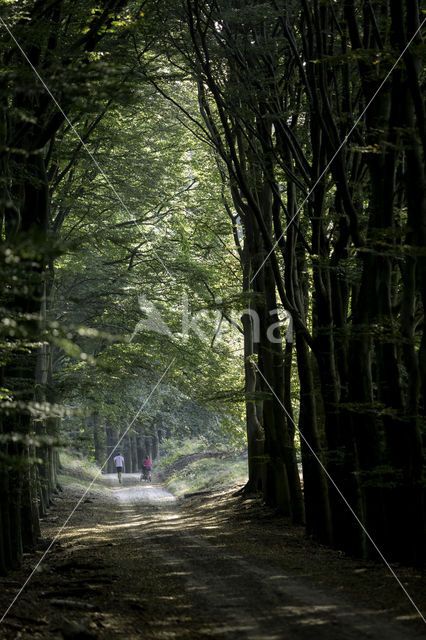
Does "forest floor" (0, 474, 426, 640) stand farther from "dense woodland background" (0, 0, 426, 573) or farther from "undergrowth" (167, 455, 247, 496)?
"undergrowth" (167, 455, 247, 496)

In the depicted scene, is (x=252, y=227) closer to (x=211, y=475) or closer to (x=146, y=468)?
(x=211, y=475)

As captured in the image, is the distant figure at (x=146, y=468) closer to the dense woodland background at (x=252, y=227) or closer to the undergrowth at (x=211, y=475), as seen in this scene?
the undergrowth at (x=211, y=475)

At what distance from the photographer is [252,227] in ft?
52.2

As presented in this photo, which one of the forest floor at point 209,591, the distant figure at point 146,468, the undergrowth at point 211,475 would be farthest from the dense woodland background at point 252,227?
the distant figure at point 146,468

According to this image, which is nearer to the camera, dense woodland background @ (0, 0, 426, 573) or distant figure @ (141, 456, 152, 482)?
dense woodland background @ (0, 0, 426, 573)

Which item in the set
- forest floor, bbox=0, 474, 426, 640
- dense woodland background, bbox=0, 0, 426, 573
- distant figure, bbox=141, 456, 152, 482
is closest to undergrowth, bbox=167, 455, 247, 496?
distant figure, bbox=141, 456, 152, 482

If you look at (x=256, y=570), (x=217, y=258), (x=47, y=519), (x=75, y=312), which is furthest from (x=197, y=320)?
(x=256, y=570)

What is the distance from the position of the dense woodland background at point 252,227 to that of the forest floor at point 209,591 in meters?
0.82

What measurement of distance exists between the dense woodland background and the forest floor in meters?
0.82

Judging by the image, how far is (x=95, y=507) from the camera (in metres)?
23.1

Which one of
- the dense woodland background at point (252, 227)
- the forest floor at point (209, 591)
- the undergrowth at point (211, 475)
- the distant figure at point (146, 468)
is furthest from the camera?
the distant figure at point (146, 468)

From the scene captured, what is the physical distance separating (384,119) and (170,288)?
12979 millimetres

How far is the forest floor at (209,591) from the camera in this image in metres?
5.97

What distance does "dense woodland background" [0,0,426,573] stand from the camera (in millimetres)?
7430
